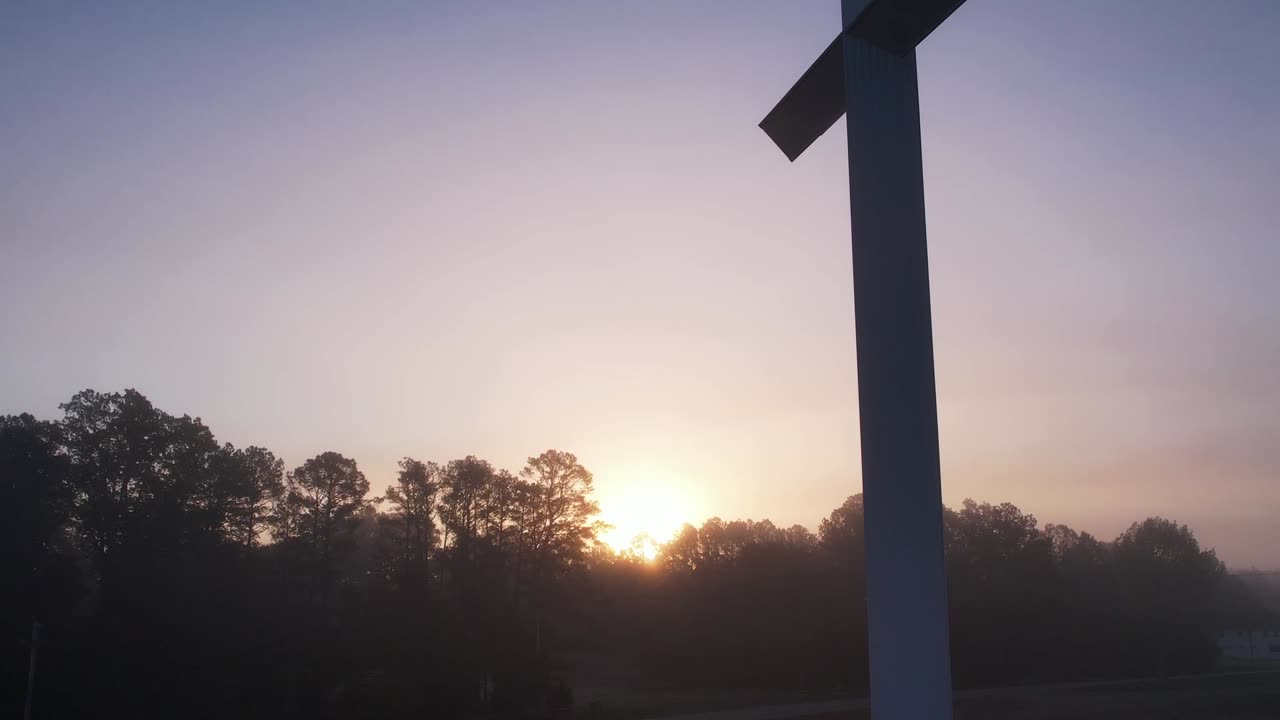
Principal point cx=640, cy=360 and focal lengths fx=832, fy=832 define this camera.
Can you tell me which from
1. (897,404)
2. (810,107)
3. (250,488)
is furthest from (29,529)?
(897,404)

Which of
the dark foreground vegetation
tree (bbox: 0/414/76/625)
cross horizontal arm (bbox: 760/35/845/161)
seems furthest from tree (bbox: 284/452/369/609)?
cross horizontal arm (bbox: 760/35/845/161)

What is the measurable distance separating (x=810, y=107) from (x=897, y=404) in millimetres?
2439

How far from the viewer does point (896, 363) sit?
461 centimetres

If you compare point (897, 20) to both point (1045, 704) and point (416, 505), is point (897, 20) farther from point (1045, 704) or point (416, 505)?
point (416, 505)

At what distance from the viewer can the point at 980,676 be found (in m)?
40.4

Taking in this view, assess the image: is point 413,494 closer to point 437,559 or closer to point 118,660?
point 437,559

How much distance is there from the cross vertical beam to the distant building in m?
66.0

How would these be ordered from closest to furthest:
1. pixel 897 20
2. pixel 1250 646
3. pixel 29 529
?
pixel 897 20, pixel 29 529, pixel 1250 646

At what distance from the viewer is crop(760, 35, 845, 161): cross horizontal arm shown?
5.48m

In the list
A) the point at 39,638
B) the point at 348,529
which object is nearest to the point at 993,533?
the point at 348,529

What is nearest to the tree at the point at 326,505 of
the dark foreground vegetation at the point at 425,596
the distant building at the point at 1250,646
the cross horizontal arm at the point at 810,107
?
the dark foreground vegetation at the point at 425,596

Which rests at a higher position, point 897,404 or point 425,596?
point 897,404

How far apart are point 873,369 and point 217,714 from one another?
1173 inches

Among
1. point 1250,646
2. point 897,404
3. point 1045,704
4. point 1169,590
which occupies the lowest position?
point 1250,646
